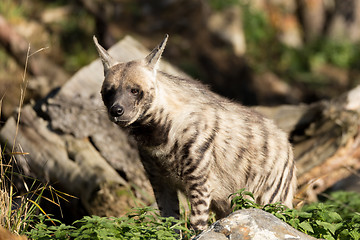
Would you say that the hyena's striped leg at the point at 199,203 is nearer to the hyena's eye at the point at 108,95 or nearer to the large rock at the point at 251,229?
the large rock at the point at 251,229

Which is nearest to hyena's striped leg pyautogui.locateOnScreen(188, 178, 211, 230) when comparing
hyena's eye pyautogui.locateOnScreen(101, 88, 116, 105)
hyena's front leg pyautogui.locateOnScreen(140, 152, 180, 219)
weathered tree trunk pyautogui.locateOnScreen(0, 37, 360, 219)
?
hyena's front leg pyautogui.locateOnScreen(140, 152, 180, 219)

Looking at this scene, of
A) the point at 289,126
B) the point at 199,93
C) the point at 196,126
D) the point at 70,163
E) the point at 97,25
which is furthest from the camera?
the point at 97,25

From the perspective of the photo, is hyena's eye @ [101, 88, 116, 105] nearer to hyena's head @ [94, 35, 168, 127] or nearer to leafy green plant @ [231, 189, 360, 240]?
hyena's head @ [94, 35, 168, 127]

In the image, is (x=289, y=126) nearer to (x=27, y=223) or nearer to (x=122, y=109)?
(x=122, y=109)

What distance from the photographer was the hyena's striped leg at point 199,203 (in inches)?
180

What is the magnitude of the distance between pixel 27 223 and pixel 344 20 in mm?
15146

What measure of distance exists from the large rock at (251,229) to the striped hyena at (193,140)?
876mm

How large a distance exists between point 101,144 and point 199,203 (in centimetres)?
237

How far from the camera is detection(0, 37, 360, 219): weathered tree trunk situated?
6.19 meters

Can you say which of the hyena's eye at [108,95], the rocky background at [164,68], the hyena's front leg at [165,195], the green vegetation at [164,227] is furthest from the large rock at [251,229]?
the rocky background at [164,68]

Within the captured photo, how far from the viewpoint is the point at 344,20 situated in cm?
1705

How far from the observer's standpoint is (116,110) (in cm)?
429

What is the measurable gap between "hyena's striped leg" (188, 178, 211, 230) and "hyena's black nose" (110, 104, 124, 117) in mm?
922

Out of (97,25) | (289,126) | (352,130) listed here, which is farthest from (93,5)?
Answer: (352,130)
